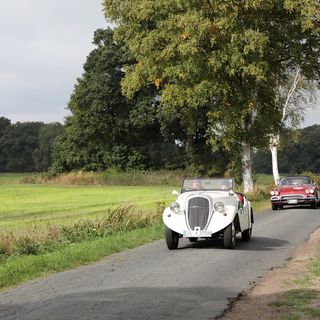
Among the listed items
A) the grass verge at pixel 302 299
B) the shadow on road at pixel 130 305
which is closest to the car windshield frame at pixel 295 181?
the grass verge at pixel 302 299

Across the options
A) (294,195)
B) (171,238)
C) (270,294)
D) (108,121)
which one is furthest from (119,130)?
(270,294)

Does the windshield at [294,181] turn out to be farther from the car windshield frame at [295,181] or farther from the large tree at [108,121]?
the large tree at [108,121]

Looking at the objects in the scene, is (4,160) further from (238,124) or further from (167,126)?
(238,124)

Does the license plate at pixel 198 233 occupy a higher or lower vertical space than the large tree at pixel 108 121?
lower

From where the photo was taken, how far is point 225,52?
32000 mm

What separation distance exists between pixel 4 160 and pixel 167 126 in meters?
96.6

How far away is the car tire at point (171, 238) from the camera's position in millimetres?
14281

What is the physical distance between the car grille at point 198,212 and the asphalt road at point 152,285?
0.68 m

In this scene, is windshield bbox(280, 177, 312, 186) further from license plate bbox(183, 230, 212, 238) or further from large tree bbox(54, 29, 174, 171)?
large tree bbox(54, 29, 174, 171)

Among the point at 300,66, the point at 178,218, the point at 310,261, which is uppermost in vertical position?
the point at 300,66

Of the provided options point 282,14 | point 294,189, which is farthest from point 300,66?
point 294,189

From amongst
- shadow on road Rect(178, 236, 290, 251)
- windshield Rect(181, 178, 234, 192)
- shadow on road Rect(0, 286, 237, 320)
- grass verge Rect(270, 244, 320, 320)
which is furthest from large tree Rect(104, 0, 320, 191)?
shadow on road Rect(0, 286, 237, 320)

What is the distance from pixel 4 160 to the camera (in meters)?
153

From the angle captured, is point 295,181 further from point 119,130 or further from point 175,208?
point 119,130
